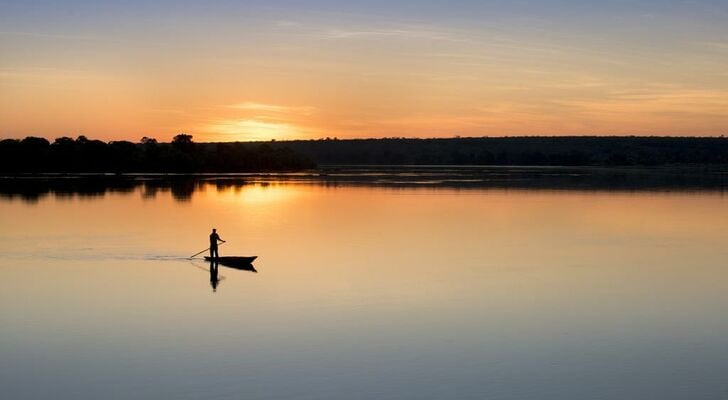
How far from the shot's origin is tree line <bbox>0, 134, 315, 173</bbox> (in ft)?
398

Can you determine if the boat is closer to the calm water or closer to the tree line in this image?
the calm water

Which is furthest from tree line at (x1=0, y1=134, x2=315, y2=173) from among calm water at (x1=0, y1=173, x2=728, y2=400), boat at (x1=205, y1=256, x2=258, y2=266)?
boat at (x1=205, y1=256, x2=258, y2=266)

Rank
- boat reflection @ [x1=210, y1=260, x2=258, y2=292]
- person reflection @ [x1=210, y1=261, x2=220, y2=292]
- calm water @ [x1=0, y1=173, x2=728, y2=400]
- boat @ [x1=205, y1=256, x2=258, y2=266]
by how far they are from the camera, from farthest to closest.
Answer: boat @ [x1=205, y1=256, x2=258, y2=266] → boat reflection @ [x1=210, y1=260, x2=258, y2=292] → person reflection @ [x1=210, y1=261, x2=220, y2=292] → calm water @ [x1=0, y1=173, x2=728, y2=400]

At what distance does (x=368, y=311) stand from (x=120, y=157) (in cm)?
11465

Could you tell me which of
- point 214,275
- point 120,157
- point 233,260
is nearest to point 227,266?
point 233,260

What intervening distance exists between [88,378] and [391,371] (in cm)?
544

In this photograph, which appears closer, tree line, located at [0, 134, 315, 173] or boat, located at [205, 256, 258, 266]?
boat, located at [205, 256, 258, 266]

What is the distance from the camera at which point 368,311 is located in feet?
69.7

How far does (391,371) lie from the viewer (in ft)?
52.5

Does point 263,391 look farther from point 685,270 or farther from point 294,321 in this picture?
point 685,270

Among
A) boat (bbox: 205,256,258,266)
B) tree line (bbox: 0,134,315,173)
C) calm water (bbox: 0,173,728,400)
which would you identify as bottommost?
calm water (bbox: 0,173,728,400)

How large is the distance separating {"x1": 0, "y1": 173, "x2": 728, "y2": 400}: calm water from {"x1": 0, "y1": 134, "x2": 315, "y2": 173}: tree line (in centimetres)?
8265

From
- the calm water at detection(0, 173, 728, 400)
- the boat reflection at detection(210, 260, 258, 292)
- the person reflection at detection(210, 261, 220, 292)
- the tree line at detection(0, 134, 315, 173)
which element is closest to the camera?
the calm water at detection(0, 173, 728, 400)

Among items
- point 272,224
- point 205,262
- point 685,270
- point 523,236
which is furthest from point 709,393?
point 272,224
